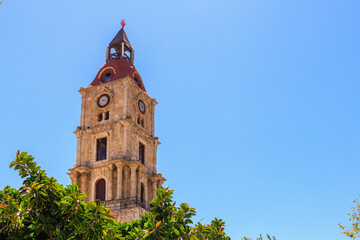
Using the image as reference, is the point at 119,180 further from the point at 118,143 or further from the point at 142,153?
the point at 142,153

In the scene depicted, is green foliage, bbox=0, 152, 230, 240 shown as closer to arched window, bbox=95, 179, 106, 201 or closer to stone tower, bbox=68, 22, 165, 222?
stone tower, bbox=68, 22, 165, 222

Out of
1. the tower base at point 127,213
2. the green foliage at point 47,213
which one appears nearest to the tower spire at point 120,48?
the tower base at point 127,213

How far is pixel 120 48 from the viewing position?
5184cm

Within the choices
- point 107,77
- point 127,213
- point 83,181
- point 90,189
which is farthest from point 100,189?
point 107,77

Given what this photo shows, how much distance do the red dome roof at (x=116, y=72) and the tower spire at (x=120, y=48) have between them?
1.60 m

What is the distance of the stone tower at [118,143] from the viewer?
1638 inches

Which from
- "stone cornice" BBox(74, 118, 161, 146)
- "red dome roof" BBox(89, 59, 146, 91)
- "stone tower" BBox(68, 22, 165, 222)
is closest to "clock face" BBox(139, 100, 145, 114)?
"stone tower" BBox(68, 22, 165, 222)

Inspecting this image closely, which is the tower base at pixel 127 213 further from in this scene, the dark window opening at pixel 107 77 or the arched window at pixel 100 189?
the dark window opening at pixel 107 77

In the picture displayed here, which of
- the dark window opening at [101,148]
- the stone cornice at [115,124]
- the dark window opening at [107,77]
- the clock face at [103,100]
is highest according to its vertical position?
the dark window opening at [107,77]

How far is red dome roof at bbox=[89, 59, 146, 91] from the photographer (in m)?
47.7

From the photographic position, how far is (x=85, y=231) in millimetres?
12875

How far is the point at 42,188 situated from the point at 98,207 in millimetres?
1750

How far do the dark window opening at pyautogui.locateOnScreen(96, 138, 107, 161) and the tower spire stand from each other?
36.2 feet

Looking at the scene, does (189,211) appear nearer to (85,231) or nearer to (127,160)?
(85,231)
